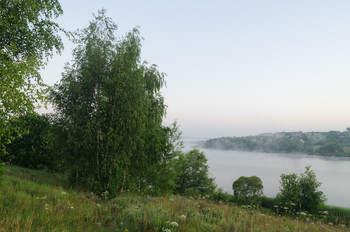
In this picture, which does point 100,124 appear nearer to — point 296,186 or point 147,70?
point 147,70

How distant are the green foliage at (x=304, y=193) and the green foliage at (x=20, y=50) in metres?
30.7

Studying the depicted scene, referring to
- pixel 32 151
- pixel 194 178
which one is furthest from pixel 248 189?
pixel 32 151

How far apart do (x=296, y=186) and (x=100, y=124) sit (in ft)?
94.9

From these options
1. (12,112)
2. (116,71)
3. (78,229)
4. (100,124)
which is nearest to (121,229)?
(78,229)

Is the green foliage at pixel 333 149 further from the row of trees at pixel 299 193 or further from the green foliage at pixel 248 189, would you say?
the green foliage at pixel 248 189

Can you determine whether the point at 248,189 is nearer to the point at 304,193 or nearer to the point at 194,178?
the point at 304,193

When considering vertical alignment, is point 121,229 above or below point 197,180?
above

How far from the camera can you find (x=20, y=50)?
1055 centimetres

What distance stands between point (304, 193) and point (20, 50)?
1372 inches

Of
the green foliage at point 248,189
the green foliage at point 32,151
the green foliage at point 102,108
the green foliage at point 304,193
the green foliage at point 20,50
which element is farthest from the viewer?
the green foliage at point 248,189

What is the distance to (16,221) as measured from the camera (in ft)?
13.2

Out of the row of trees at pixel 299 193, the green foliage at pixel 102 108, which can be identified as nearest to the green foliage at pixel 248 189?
the row of trees at pixel 299 193

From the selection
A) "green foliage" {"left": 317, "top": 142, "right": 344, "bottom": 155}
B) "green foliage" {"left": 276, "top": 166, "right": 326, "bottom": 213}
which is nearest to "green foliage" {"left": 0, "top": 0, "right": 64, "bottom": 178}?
"green foliage" {"left": 276, "top": 166, "right": 326, "bottom": 213}

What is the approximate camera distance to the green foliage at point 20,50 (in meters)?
6.51
